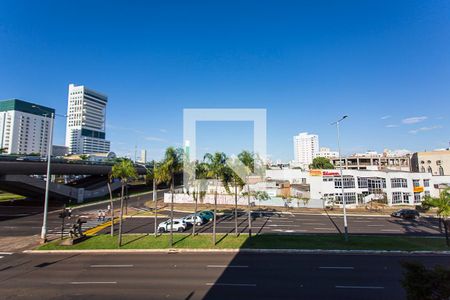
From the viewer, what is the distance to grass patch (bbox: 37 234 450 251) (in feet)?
69.7

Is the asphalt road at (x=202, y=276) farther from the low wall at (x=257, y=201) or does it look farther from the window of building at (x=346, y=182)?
the window of building at (x=346, y=182)

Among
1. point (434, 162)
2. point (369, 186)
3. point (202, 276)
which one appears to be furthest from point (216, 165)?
point (434, 162)

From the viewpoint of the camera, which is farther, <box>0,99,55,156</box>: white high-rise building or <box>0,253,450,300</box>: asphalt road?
<box>0,99,55,156</box>: white high-rise building

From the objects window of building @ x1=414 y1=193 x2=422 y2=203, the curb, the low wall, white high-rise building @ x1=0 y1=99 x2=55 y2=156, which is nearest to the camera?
the curb

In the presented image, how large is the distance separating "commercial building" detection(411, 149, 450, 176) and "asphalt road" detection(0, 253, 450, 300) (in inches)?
3985

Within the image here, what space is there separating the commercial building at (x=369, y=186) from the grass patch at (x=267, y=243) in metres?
28.0

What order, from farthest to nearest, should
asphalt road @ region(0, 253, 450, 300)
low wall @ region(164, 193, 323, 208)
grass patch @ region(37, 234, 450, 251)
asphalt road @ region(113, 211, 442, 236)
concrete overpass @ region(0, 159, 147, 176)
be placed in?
low wall @ region(164, 193, 323, 208) → concrete overpass @ region(0, 159, 147, 176) → asphalt road @ region(113, 211, 442, 236) → grass patch @ region(37, 234, 450, 251) → asphalt road @ region(0, 253, 450, 300)

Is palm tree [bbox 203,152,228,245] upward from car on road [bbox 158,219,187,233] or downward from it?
upward

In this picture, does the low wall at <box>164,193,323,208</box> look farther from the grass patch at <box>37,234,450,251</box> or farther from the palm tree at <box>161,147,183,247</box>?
the palm tree at <box>161,147,183,247</box>

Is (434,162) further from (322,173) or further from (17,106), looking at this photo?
(17,106)

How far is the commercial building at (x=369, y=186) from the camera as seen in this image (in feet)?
176

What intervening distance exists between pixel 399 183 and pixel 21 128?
710 feet

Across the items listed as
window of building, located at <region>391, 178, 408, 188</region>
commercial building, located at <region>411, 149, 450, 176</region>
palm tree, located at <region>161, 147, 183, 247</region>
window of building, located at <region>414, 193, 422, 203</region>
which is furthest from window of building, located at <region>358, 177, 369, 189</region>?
commercial building, located at <region>411, 149, 450, 176</region>

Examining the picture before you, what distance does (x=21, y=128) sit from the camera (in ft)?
579
